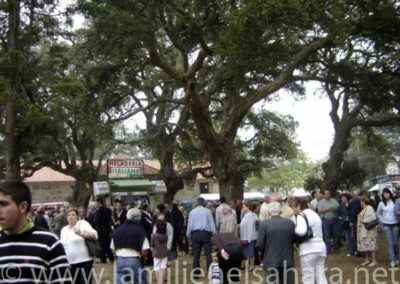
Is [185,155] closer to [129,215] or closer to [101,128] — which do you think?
[101,128]

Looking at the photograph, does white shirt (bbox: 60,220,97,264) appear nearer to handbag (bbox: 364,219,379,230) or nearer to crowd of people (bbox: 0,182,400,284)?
crowd of people (bbox: 0,182,400,284)

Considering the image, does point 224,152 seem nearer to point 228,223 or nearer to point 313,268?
point 228,223

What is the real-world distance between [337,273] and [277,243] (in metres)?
4.22

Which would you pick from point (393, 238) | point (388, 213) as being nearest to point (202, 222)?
Result: point (388, 213)

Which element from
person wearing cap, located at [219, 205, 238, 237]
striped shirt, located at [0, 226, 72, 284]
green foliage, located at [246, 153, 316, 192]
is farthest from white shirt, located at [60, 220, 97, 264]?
green foliage, located at [246, 153, 316, 192]

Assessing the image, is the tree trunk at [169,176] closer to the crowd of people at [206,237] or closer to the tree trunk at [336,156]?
the tree trunk at [336,156]

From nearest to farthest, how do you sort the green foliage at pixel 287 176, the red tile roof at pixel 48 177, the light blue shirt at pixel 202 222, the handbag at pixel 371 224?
the handbag at pixel 371 224, the light blue shirt at pixel 202 222, the red tile roof at pixel 48 177, the green foliage at pixel 287 176

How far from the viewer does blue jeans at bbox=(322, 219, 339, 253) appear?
14.7 metres

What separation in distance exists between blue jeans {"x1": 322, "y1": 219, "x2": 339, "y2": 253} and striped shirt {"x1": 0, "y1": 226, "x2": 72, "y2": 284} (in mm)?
12075

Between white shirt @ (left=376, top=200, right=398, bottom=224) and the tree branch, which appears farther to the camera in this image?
the tree branch

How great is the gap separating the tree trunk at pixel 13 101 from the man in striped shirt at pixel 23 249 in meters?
10.2

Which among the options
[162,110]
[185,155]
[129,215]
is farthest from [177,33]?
[185,155]

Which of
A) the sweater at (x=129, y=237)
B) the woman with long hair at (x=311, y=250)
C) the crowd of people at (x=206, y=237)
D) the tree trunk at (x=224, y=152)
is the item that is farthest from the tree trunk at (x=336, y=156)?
the sweater at (x=129, y=237)

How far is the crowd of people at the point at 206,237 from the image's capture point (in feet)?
11.4
